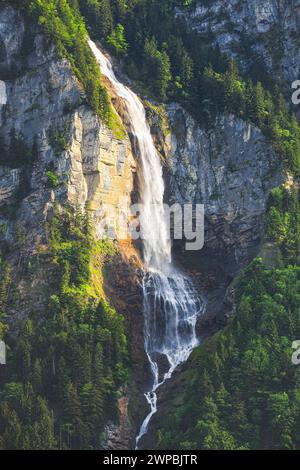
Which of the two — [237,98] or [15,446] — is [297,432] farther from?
[237,98]

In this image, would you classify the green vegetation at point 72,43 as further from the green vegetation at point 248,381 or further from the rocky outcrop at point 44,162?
the green vegetation at point 248,381

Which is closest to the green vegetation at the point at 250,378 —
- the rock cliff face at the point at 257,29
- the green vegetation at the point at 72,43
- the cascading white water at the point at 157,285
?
the cascading white water at the point at 157,285

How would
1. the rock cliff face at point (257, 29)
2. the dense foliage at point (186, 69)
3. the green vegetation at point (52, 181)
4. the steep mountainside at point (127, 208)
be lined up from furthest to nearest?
1. the rock cliff face at point (257, 29)
2. the dense foliage at point (186, 69)
3. the green vegetation at point (52, 181)
4. the steep mountainside at point (127, 208)

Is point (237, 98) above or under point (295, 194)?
above

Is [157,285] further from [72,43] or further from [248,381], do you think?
[72,43]

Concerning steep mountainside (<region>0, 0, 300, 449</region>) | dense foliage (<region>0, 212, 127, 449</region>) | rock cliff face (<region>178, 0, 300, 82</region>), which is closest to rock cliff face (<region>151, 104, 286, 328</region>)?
steep mountainside (<region>0, 0, 300, 449</region>)

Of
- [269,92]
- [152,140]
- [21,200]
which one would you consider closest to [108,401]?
[21,200]

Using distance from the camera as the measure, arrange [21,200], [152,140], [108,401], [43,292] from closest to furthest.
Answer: [108,401] < [43,292] < [21,200] < [152,140]

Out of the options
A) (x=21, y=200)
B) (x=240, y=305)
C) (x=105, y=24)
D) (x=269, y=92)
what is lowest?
(x=240, y=305)
